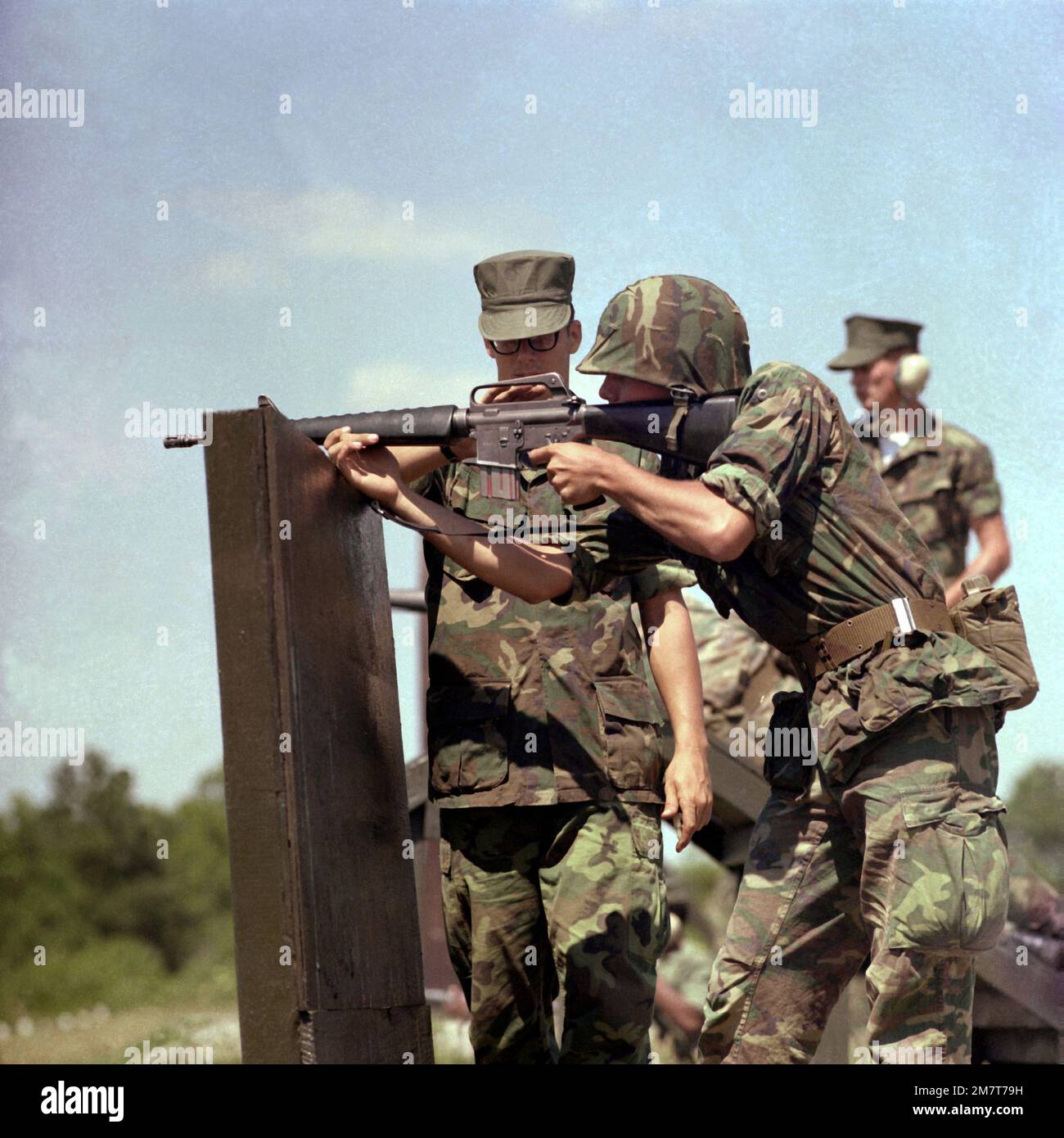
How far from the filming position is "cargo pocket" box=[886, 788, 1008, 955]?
4.45 m

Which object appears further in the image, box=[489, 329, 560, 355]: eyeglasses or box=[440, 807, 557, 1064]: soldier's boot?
box=[489, 329, 560, 355]: eyeglasses

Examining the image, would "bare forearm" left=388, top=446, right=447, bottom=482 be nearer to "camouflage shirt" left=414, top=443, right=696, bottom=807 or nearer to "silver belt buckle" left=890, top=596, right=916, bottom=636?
"camouflage shirt" left=414, top=443, right=696, bottom=807

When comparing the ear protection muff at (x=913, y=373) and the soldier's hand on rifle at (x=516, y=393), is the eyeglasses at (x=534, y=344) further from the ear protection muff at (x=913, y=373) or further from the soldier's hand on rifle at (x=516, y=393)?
the ear protection muff at (x=913, y=373)

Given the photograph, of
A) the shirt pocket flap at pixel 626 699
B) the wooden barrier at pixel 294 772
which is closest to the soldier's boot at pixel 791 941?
the shirt pocket flap at pixel 626 699

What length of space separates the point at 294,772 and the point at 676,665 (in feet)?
5.10

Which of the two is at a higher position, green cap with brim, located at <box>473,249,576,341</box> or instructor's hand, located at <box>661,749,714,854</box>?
green cap with brim, located at <box>473,249,576,341</box>

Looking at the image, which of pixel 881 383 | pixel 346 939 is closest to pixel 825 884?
pixel 346 939

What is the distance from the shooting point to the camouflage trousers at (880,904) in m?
4.49

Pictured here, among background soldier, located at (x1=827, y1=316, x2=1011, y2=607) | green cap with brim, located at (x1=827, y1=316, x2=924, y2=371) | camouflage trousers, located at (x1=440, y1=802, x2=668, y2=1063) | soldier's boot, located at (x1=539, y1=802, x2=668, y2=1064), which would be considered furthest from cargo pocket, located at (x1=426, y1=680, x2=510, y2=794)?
green cap with brim, located at (x1=827, y1=316, x2=924, y2=371)

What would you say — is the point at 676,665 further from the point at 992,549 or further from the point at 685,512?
the point at 992,549

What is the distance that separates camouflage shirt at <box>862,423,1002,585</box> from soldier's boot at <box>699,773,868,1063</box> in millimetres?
4076

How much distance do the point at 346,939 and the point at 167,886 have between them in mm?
33173
